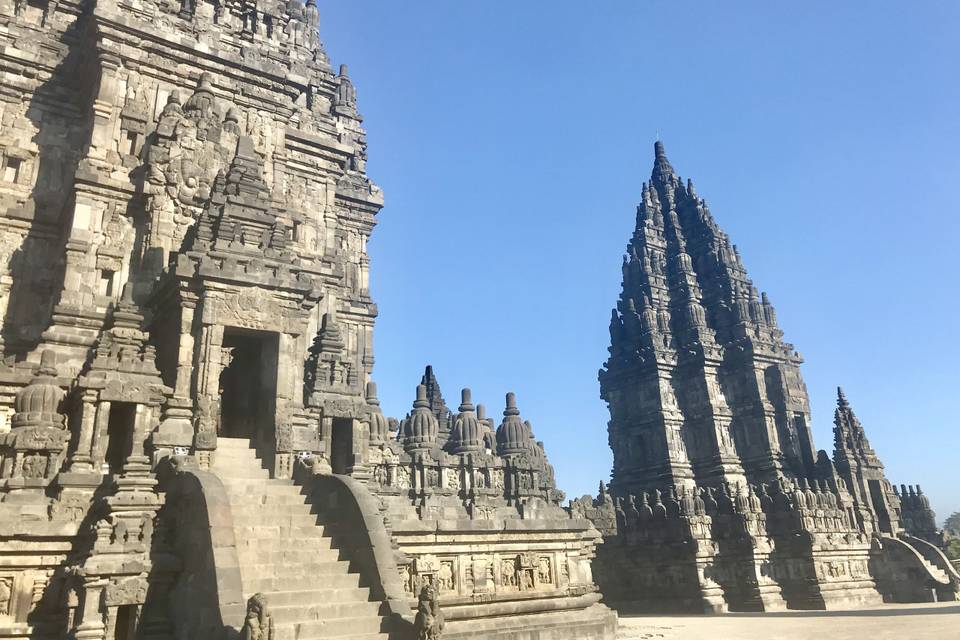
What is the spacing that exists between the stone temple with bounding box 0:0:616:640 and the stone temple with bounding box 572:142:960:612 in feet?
29.6

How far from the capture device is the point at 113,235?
18.2m

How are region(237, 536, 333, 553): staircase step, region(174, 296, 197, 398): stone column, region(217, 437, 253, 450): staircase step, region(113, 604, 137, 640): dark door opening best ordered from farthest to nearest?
region(217, 437, 253, 450): staircase step → region(174, 296, 197, 398): stone column → region(237, 536, 333, 553): staircase step → region(113, 604, 137, 640): dark door opening

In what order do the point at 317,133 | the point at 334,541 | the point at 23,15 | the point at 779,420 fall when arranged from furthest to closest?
the point at 779,420 → the point at 317,133 → the point at 23,15 → the point at 334,541

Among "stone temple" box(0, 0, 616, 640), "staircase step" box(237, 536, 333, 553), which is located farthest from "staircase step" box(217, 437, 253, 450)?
"staircase step" box(237, 536, 333, 553)

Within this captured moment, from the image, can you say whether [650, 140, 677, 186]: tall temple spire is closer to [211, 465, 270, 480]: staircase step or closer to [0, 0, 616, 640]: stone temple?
[0, 0, 616, 640]: stone temple

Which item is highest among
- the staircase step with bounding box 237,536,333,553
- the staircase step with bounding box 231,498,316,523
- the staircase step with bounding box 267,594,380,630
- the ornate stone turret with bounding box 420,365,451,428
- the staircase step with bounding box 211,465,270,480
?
the ornate stone turret with bounding box 420,365,451,428

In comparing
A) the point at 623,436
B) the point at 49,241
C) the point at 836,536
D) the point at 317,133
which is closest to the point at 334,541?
the point at 49,241

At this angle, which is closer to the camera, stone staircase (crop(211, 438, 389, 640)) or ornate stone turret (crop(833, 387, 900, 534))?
stone staircase (crop(211, 438, 389, 640))

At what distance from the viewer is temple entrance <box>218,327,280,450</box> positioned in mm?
15180

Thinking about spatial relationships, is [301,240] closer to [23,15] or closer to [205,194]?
[205,194]

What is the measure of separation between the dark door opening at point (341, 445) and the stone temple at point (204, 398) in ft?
0.19

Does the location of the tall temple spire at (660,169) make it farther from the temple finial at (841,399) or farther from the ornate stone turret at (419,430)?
the ornate stone turret at (419,430)

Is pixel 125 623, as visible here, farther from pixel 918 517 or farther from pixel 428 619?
pixel 918 517

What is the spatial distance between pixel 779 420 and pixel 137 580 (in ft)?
137
